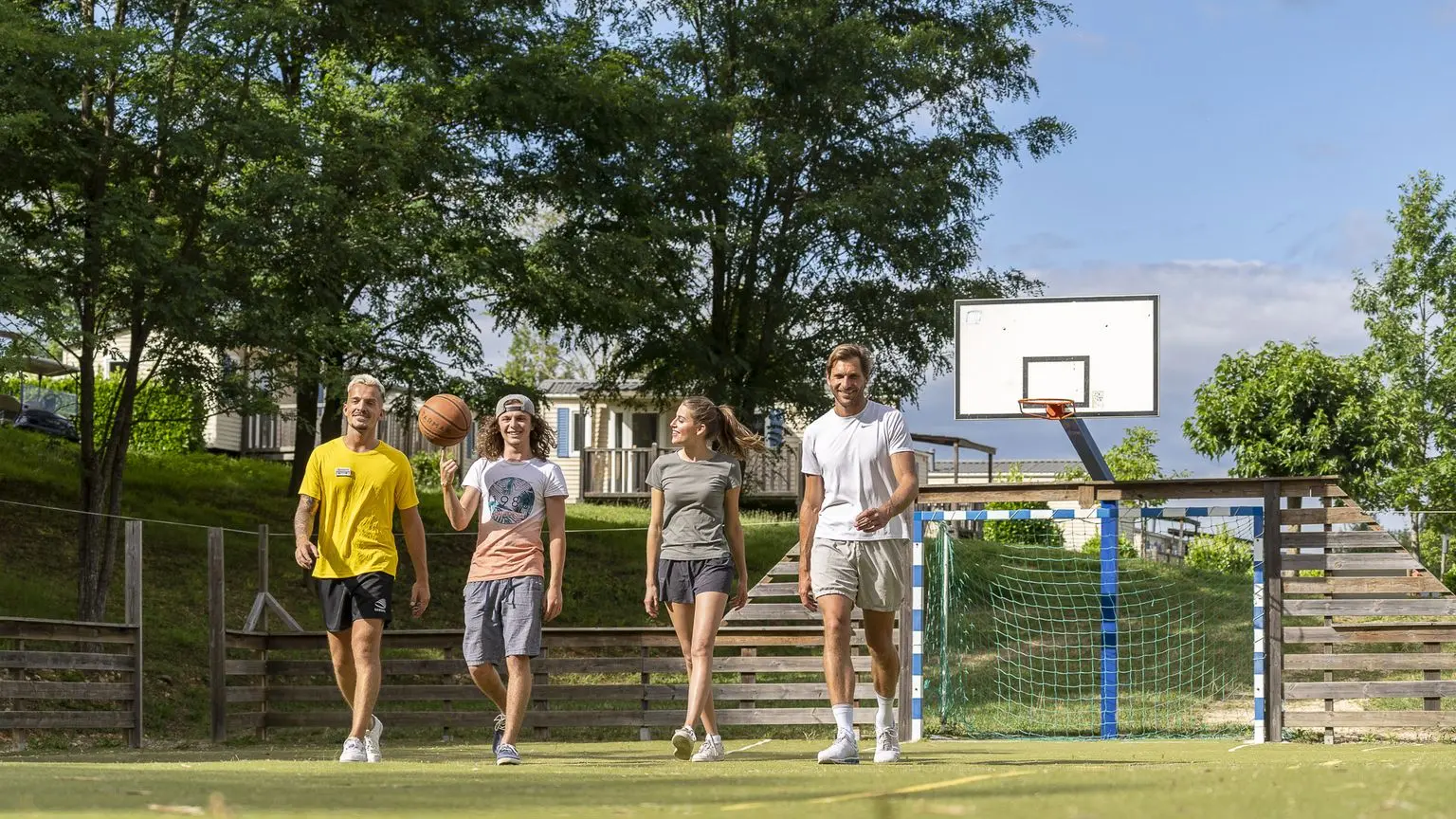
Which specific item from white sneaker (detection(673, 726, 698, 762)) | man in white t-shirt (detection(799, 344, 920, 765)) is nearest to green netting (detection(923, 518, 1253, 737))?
white sneaker (detection(673, 726, 698, 762))

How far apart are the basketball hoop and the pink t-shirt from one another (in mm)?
8821

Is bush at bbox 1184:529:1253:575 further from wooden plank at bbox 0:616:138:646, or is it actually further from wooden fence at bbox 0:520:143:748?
wooden plank at bbox 0:616:138:646

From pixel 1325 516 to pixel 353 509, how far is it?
708 centimetres

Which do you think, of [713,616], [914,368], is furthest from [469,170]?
[713,616]

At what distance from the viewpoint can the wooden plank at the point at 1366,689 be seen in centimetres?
1159

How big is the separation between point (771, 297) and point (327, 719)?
14.2 m

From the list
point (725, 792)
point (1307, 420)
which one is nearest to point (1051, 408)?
point (725, 792)

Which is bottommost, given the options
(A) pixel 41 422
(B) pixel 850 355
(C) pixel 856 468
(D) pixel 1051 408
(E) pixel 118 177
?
(C) pixel 856 468

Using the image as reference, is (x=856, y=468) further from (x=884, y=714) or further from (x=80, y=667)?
(x=80, y=667)

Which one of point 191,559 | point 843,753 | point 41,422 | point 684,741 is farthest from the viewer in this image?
point 41,422

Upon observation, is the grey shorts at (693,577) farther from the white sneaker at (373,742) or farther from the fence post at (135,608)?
the fence post at (135,608)

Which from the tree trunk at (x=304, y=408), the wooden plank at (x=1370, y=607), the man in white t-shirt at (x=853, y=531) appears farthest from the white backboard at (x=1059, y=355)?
the man in white t-shirt at (x=853, y=531)

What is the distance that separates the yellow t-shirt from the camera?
7.42m

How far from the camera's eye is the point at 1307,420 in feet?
93.0
